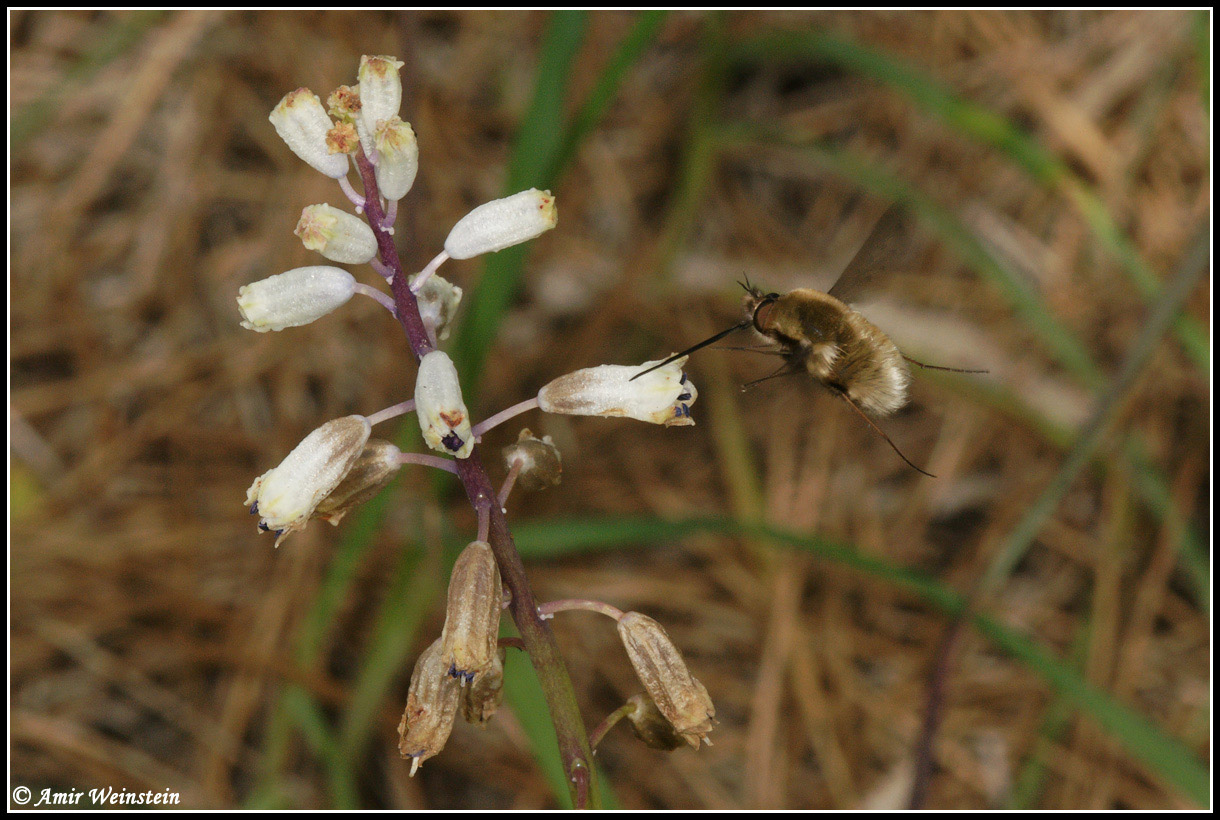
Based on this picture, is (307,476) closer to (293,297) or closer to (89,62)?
(293,297)

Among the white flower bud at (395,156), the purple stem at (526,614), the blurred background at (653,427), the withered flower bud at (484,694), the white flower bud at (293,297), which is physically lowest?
the blurred background at (653,427)

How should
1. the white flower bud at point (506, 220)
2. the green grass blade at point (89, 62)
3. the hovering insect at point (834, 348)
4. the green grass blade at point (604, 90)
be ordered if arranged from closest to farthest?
the white flower bud at point (506, 220), the hovering insect at point (834, 348), the green grass blade at point (604, 90), the green grass blade at point (89, 62)

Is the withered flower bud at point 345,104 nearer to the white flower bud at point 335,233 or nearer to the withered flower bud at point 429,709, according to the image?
the white flower bud at point 335,233

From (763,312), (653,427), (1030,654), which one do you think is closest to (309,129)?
(763,312)

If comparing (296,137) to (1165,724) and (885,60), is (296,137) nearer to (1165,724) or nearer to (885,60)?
(885,60)

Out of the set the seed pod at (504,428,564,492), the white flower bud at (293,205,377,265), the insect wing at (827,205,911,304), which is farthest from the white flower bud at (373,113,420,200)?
the insect wing at (827,205,911,304)

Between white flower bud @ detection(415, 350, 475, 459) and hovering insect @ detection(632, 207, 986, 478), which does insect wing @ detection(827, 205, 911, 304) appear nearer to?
hovering insect @ detection(632, 207, 986, 478)

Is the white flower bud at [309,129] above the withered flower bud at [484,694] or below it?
above

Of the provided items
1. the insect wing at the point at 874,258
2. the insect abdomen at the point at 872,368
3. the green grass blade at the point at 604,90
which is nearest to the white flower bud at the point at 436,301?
the insect abdomen at the point at 872,368
